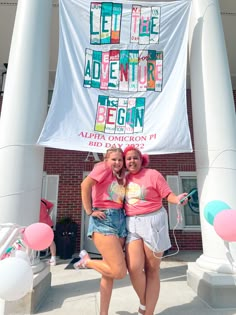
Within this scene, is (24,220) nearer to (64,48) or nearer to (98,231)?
(98,231)

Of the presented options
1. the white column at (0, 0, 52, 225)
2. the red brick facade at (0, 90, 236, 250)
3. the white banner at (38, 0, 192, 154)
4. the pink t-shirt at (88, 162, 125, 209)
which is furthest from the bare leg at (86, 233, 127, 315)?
the red brick facade at (0, 90, 236, 250)

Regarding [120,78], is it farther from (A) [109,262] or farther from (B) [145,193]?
(A) [109,262]

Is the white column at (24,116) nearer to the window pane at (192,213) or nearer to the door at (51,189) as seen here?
the door at (51,189)

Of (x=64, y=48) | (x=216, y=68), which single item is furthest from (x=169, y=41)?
(x=64, y=48)

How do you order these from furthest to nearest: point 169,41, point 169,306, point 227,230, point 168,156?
point 168,156
point 169,41
point 169,306
point 227,230

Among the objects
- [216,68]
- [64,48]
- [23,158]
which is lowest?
[23,158]

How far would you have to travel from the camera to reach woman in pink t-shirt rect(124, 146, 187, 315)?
2.25 m

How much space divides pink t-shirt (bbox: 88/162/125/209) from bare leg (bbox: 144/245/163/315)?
1.59 ft

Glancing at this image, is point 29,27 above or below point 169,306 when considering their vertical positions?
above

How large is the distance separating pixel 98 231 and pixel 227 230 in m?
1.11

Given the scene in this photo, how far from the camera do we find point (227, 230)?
7.25 ft

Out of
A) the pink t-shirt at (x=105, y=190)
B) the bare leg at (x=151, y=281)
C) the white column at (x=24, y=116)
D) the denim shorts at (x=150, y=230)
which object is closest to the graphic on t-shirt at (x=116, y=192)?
the pink t-shirt at (x=105, y=190)

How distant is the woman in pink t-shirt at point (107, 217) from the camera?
7.24ft

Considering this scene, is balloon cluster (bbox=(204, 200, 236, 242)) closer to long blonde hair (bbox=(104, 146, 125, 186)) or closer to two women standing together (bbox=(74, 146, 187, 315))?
two women standing together (bbox=(74, 146, 187, 315))
